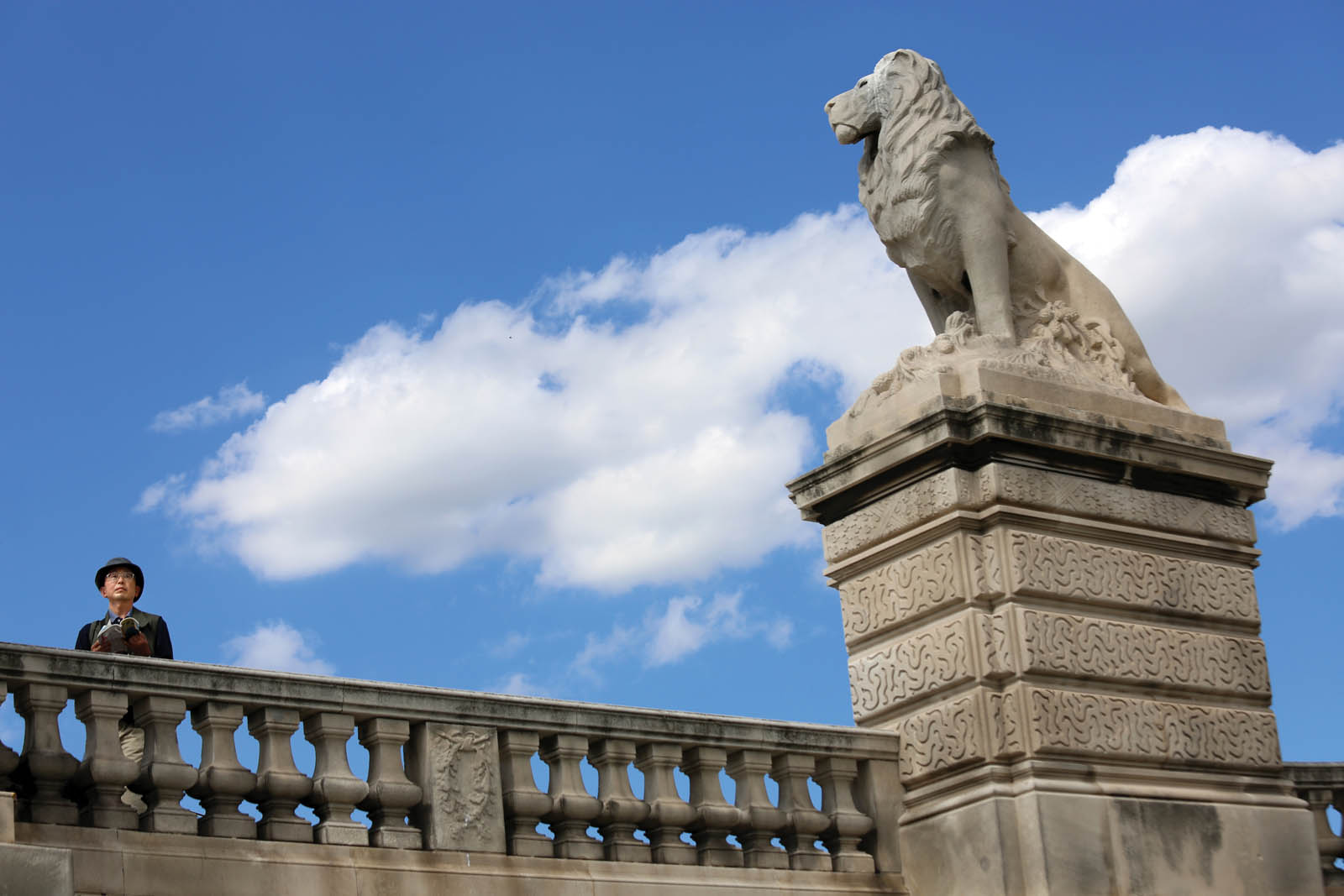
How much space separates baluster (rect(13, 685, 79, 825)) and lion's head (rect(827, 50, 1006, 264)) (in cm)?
541

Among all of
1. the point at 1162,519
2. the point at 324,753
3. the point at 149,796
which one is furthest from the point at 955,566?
the point at 149,796

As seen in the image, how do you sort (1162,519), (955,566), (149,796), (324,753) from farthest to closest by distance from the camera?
1. (1162,519)
2. (955,566)
3. (324,753)
4. (149,796)

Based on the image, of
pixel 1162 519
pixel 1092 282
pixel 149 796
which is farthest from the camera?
pixel 1092 282

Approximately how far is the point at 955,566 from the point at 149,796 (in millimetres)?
4142

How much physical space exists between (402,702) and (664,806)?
4.53ft

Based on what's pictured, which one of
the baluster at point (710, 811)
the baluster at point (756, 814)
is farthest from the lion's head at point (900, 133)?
the baluster at point (710, 811)

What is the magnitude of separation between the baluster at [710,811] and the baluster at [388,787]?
149 centimetres

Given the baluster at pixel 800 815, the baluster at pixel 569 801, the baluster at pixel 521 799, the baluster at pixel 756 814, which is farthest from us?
→ the baluster at pixel 800 815

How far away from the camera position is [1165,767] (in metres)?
9.61

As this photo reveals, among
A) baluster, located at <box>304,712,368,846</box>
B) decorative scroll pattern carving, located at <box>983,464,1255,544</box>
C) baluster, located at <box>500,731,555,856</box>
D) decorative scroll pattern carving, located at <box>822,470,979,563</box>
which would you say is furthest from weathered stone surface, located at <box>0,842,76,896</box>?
decorative scroll pattern carving, located at <box>983,464,1255,544</box>

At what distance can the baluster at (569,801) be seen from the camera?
26.9 ft

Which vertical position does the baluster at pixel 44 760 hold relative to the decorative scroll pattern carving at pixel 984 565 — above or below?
below

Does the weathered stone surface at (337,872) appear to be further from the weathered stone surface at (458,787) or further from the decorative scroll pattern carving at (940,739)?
the decorative scroll pattern carving at (940,739)

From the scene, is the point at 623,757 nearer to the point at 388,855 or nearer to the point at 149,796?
the point at 388,855
